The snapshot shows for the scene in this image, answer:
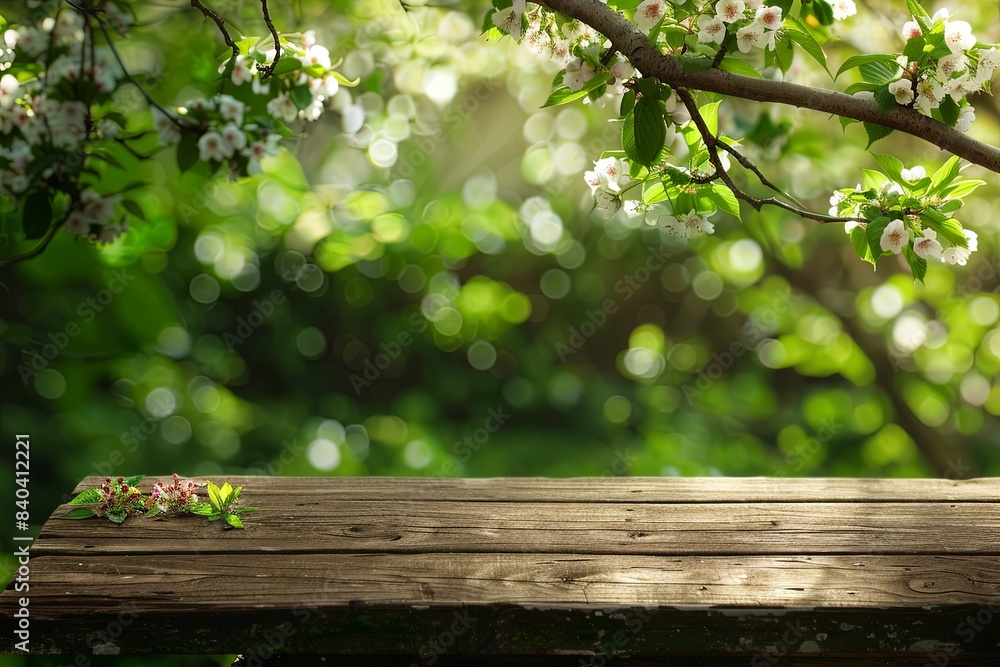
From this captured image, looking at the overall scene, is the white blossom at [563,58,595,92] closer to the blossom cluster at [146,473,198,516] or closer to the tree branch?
the tree branch

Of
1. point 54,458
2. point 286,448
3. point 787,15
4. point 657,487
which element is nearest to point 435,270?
point 286,448

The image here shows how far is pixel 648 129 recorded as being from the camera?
2.93 ft

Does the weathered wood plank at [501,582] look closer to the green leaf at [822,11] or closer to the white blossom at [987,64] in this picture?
the white blossom at [987,64]

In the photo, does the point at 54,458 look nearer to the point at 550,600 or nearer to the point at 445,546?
the point at 445,546

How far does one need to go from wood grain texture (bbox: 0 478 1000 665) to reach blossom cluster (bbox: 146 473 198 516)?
3 cm

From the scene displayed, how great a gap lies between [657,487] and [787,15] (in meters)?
0.64

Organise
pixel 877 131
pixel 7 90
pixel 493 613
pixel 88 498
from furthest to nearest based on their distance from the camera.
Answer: pixel 7 90 → pixel 88 498 → pixel 877 131 → pixel 493 613

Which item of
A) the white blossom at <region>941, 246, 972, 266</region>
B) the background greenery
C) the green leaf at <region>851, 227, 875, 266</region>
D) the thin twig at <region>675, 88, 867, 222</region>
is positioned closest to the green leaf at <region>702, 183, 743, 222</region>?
the thin twig at <region>675, 88, 867, 222</region>

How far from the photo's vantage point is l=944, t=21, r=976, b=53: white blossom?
0.84m

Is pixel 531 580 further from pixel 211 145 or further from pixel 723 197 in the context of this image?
pixel 211 145

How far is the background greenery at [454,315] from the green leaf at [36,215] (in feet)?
1.44

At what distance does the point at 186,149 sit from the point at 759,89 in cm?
99

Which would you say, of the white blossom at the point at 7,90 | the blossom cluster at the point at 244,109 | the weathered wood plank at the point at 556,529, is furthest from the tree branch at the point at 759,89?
the white blossom at the point at 7,90

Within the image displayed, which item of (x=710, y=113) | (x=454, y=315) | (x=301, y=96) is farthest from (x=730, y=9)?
(x=454, y=315)
